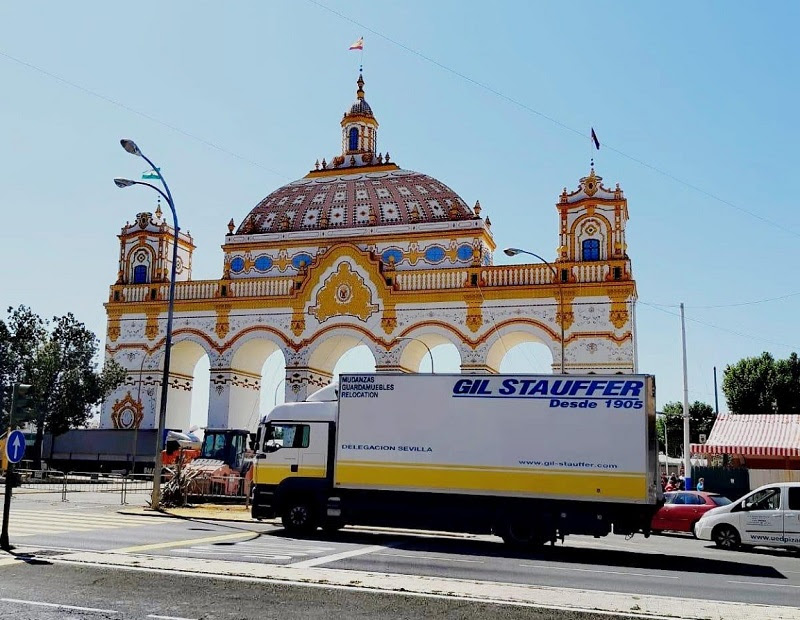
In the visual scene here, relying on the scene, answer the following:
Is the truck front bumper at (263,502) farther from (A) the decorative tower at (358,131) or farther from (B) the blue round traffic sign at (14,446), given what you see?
(A) the decorative tower at (358,131)

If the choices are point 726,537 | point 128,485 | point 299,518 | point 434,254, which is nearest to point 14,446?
point 299,518

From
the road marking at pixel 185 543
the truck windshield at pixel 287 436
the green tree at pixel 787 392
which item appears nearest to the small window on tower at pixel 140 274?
the truck windshield at pixel 287 436

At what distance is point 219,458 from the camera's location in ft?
134

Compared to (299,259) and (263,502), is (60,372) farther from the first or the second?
(263,502)

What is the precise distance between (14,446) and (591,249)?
34.9m

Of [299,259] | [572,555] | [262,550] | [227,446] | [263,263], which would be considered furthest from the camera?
[263,263]

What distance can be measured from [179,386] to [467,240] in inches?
814

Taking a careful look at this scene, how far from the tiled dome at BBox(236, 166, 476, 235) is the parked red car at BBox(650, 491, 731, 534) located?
26.4m

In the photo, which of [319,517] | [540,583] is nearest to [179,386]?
[319,517]

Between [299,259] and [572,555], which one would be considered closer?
[572,555]

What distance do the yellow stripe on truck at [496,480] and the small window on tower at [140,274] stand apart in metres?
38.0

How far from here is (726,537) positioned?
70.2 feet

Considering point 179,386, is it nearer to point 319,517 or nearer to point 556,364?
point 556,364

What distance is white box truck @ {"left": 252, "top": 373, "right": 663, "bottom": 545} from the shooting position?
59.8 ft
